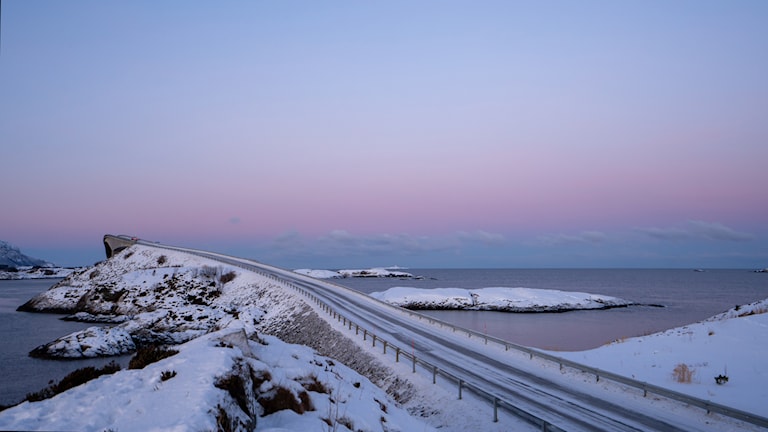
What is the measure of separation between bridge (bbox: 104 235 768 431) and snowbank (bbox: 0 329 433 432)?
21.3 feet

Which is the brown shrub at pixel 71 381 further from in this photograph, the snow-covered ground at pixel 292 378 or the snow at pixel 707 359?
the snow at pixel 707 359

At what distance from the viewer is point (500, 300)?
81938mm

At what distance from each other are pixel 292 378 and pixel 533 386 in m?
13.1

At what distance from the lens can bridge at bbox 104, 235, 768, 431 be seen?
15688 mm

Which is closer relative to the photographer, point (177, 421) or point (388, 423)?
point (177, 421)

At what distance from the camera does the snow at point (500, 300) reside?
78.9 metres

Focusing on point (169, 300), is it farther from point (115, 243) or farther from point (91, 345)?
point (115, 243)

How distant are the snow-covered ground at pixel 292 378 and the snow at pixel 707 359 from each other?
0.18 ft

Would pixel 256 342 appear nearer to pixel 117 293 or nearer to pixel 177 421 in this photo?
pixel 177 421

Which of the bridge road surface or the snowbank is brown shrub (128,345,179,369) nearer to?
the snowbank

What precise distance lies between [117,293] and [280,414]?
68532 mm

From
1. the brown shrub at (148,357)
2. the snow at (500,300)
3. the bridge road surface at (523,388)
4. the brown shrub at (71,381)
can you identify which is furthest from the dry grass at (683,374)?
the snow at (500,300)

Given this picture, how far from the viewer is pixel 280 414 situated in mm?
10078

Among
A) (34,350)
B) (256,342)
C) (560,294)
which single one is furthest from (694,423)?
(560,294)
